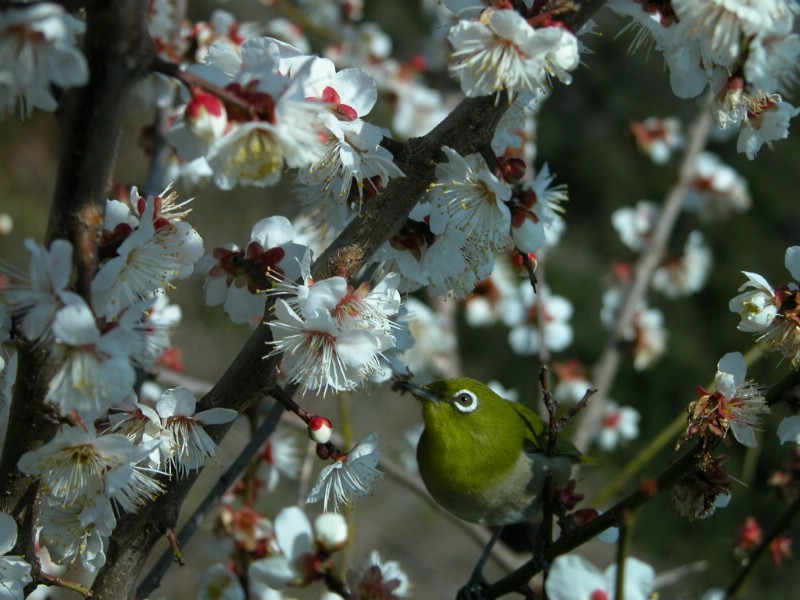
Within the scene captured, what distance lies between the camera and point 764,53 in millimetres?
708

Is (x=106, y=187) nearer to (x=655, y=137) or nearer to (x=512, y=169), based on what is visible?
(x=512, y=169)

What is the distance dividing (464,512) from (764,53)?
87cm

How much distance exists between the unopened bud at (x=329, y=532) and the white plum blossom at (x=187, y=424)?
152 millimetres

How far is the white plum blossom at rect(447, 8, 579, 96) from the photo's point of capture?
0.70 meters

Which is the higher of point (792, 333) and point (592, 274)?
point (792, 333)

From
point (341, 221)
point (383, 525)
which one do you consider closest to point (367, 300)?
point (341, 221)

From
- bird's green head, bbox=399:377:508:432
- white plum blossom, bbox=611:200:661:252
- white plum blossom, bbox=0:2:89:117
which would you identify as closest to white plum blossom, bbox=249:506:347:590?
bird's green head, bbox=399:377:508:432

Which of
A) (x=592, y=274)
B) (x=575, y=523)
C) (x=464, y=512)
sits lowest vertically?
(x=592, y=274)

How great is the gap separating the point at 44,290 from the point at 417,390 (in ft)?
2.22

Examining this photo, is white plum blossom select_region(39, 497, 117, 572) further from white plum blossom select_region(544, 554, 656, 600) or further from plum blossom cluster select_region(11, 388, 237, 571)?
white plum blossom select_region(544, 554, 656, 600)

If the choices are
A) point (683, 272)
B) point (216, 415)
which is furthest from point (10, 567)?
point (683, 272)

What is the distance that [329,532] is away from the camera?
0.90 m

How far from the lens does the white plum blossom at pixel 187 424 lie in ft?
2.63

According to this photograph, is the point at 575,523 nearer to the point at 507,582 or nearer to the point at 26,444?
the point at 507,582
